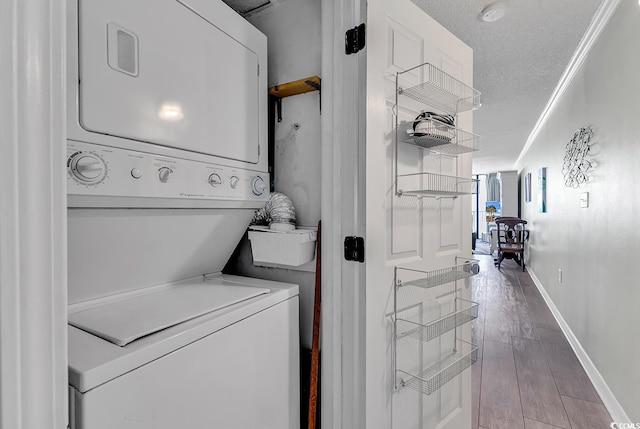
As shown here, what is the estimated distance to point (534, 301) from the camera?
13.4 feet

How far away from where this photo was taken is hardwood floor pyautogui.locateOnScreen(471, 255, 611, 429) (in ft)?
6.14

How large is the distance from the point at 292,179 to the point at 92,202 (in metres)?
0.77

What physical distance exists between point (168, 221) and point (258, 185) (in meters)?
0.38

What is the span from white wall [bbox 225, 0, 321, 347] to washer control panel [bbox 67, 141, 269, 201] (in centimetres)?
22

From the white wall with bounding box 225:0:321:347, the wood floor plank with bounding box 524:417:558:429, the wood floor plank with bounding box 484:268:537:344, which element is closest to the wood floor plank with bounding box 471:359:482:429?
the wood floor plank with bounding box 524:417:558:429

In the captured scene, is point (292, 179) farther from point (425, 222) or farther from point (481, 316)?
point (481, 316)

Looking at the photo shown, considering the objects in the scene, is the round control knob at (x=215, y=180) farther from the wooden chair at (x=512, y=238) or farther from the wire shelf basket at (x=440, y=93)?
the wooden chair at (x=512, y=238)

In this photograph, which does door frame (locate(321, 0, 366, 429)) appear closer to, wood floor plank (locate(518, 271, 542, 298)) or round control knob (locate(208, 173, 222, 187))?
round control knob (locate(208, 173, 222, 187))

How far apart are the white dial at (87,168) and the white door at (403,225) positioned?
0.78 m

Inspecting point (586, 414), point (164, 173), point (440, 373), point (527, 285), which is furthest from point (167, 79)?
point (527, 285)

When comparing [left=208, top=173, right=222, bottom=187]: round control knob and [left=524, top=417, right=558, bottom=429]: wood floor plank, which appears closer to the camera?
[left=208, top=173, right=222, bottom=187]: round control knob

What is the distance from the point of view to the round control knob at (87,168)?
80 centimetres

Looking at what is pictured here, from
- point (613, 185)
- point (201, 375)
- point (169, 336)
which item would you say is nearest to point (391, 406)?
point (201, 375)

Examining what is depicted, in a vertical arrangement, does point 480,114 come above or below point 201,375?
above
